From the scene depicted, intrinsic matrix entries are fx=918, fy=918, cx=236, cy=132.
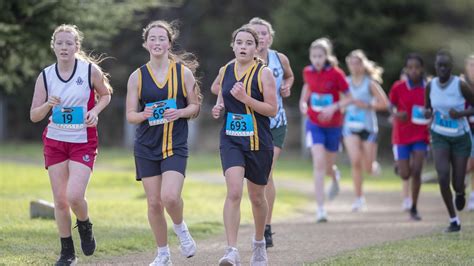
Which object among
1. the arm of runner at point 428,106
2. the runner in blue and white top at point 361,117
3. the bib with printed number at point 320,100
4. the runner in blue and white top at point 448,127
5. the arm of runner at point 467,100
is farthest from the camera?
the runner in blue and white top at point 361,117

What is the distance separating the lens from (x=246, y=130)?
28.3ft

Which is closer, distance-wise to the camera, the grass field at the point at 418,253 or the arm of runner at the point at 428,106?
the grass field at the point at 418,253

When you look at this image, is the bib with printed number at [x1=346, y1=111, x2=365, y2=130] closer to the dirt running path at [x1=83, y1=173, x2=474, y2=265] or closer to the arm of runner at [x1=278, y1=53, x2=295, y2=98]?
the dirt running path at [x1=83, y1=173, x2=474, y2=265]

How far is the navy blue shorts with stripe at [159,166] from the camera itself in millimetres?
8500

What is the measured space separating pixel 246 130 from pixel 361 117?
23.2ft

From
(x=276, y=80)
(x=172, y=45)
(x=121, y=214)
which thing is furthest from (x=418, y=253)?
(x=121, y=214)

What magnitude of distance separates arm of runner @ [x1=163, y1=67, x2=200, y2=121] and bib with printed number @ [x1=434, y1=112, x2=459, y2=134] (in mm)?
4249

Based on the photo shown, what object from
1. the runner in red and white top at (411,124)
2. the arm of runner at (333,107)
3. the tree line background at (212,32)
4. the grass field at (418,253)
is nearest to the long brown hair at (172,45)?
the grass field at (418,253)

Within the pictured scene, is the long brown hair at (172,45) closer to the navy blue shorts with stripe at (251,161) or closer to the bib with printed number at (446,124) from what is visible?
the navy blue shorts with stripe at (251,161)

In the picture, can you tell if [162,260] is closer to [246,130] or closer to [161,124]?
[161,124]

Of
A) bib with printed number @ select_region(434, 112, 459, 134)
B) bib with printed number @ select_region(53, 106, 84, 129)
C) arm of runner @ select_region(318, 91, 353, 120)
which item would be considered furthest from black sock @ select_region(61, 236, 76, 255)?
arm of runner @ select_region(318, 91, 353, 120)

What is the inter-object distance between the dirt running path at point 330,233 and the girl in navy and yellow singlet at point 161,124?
96 cm

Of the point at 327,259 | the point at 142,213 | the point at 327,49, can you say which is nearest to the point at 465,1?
the point at 327,49

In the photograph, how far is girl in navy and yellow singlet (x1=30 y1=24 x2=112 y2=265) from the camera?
8.68 meters
